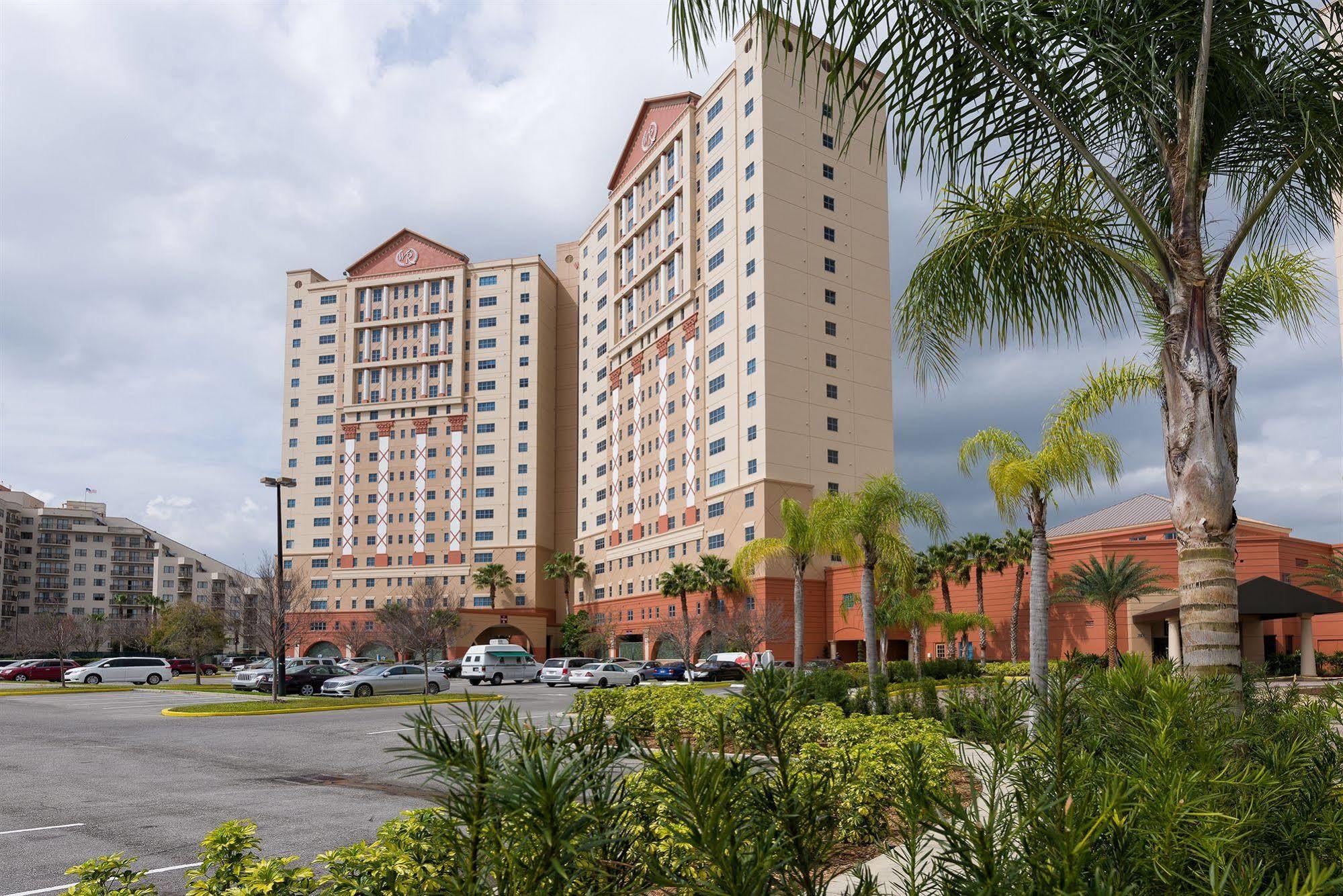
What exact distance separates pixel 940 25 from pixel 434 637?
59.5 meters

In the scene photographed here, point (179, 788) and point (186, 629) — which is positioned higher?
point (179, 788)

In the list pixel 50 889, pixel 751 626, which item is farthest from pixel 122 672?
pixel 50 889

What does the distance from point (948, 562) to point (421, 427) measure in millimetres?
63477

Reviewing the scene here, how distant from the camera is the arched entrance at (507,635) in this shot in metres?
96.7

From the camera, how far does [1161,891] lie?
8.55 ft

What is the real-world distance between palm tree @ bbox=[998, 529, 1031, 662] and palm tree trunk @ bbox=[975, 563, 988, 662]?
1436mm

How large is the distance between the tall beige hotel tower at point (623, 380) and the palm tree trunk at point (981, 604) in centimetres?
1213

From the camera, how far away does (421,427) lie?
10400 centimetres

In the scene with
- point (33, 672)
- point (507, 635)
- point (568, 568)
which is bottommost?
point (507, 635)

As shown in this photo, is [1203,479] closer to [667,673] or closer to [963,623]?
[667,673]

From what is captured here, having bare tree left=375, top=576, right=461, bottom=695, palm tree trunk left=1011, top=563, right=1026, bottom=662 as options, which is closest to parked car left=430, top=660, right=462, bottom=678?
bare tree left=375, top=576, right=461, bottom=695

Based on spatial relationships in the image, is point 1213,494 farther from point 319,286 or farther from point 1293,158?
point 319,286

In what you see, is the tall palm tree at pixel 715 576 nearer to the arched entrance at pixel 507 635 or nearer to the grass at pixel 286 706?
the grass at pixel 286 706

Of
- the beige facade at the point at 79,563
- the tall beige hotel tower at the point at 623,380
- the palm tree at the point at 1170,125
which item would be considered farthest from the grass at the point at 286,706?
the beige facade at the point at 79,563
